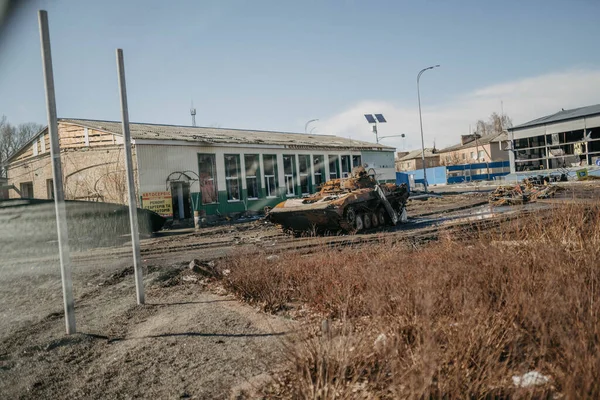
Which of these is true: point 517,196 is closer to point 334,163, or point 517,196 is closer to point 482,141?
point 334,163

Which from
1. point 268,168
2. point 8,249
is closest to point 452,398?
point 8,249

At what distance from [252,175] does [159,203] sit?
6.88 m

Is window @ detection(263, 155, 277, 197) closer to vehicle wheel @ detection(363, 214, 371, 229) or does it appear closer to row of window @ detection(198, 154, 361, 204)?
row of window @ detection(198, 154, 361, 204)

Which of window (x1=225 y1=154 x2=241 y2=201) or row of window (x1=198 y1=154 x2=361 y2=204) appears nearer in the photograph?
row of window (x1=198 y1=154 x2=361 y2=204)

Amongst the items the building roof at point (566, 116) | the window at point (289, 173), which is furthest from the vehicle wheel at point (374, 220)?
the building roof at point (566, 116)

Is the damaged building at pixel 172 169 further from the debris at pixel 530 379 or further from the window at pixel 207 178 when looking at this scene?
the debris at pixel 530 379

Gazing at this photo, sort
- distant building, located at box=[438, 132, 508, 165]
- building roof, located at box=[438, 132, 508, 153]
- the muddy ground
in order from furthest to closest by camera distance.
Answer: distant building, located at box=[438, 132, 508, 165] < building roof, located at box=[438, 132, 508, 153] < the muddy ground

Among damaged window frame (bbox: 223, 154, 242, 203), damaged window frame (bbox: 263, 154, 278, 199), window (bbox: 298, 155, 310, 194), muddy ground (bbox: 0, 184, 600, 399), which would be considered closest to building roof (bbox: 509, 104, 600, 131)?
window (bbox: 298, 155, 310, 194)

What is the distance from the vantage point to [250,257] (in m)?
8.23

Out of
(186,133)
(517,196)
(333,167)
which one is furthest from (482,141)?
(186,133)

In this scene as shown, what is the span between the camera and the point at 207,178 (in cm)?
2630

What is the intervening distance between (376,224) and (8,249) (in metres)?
11.9

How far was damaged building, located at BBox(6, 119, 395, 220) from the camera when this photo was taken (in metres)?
22.6

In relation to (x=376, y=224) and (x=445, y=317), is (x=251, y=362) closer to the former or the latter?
(x=445, y=317)
